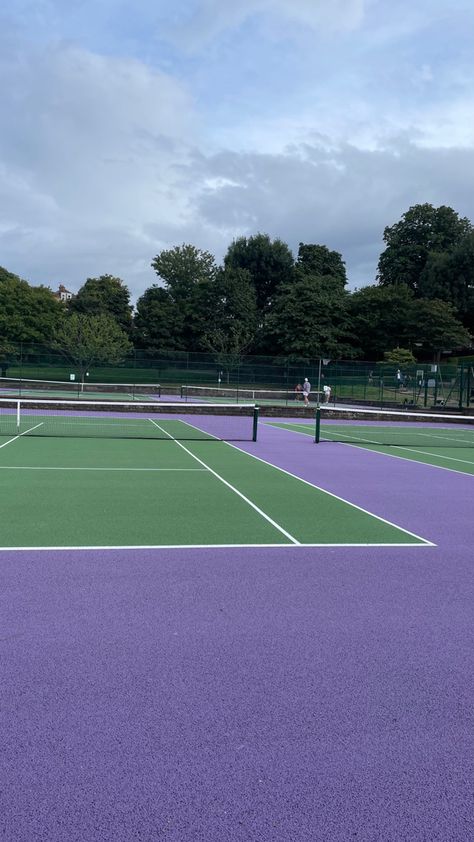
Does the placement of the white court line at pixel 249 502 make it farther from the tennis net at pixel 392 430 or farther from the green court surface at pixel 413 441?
the tennis net at pixel 392 430

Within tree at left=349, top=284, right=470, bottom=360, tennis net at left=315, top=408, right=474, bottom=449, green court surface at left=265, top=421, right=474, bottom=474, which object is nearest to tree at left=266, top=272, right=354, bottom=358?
tree at left=349, top=284, right=470, bottom=360

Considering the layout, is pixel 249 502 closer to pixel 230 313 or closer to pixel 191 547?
pixel 191 547

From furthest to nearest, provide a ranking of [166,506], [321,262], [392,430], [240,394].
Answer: [321,262]
[240,394]
[392,430]
[166,506]

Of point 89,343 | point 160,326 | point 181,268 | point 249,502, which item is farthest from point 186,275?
point 249,502

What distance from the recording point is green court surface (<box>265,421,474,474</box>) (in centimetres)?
1650

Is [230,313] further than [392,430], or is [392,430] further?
[230,313]

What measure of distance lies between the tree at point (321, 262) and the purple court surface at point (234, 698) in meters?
73.4

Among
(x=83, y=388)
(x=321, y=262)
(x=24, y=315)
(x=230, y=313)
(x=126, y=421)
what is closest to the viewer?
(x=126, y=421)

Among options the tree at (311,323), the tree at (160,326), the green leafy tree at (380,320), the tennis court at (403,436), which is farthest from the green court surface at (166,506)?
the tree at (160,326)

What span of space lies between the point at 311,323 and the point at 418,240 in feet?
117

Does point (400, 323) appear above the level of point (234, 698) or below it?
above

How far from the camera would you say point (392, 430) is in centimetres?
2755

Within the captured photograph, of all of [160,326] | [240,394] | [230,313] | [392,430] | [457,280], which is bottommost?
[392,430]

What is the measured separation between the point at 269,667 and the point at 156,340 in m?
69.3
